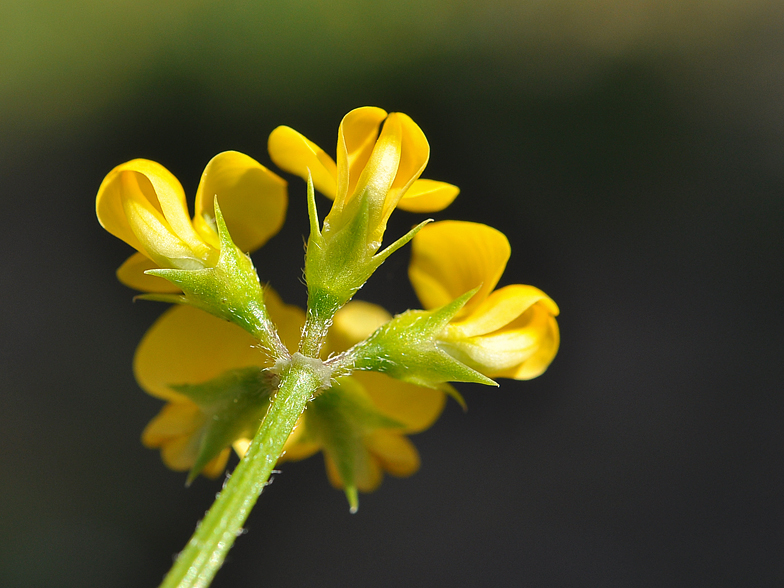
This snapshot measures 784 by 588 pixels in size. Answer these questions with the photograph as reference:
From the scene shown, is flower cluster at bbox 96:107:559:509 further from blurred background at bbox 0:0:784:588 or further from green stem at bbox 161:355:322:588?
blurred background at bbox 0:0:784:588

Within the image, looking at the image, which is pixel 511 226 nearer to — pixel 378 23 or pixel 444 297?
pixel 378 23

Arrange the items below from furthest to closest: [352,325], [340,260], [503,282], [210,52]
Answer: [210,52] → [503,282] → [352,325] → [340,260]

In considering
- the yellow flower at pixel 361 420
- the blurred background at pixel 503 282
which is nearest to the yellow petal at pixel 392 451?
the yellow flower at pixel 361 420

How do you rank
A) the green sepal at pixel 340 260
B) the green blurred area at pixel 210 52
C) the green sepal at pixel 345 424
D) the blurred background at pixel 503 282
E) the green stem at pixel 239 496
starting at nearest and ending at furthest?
1. the green stem at pixel 239 496
2. the green sepal at pixel 340 260
3. the green sepal at pixel 345 424
4. the blurred background at pixel 503 282
5. the green blurred area at pixel 210 52

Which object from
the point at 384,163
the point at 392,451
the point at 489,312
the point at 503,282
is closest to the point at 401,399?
the point at 392,451

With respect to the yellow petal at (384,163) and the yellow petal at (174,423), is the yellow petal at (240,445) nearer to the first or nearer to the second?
the yellow petal at (174,423)

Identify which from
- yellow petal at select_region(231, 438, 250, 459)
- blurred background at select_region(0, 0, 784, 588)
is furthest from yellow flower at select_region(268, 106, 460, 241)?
blurred background at select_region(0, 0, 784, 588)

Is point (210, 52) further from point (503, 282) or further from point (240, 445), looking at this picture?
point (240, 445)
